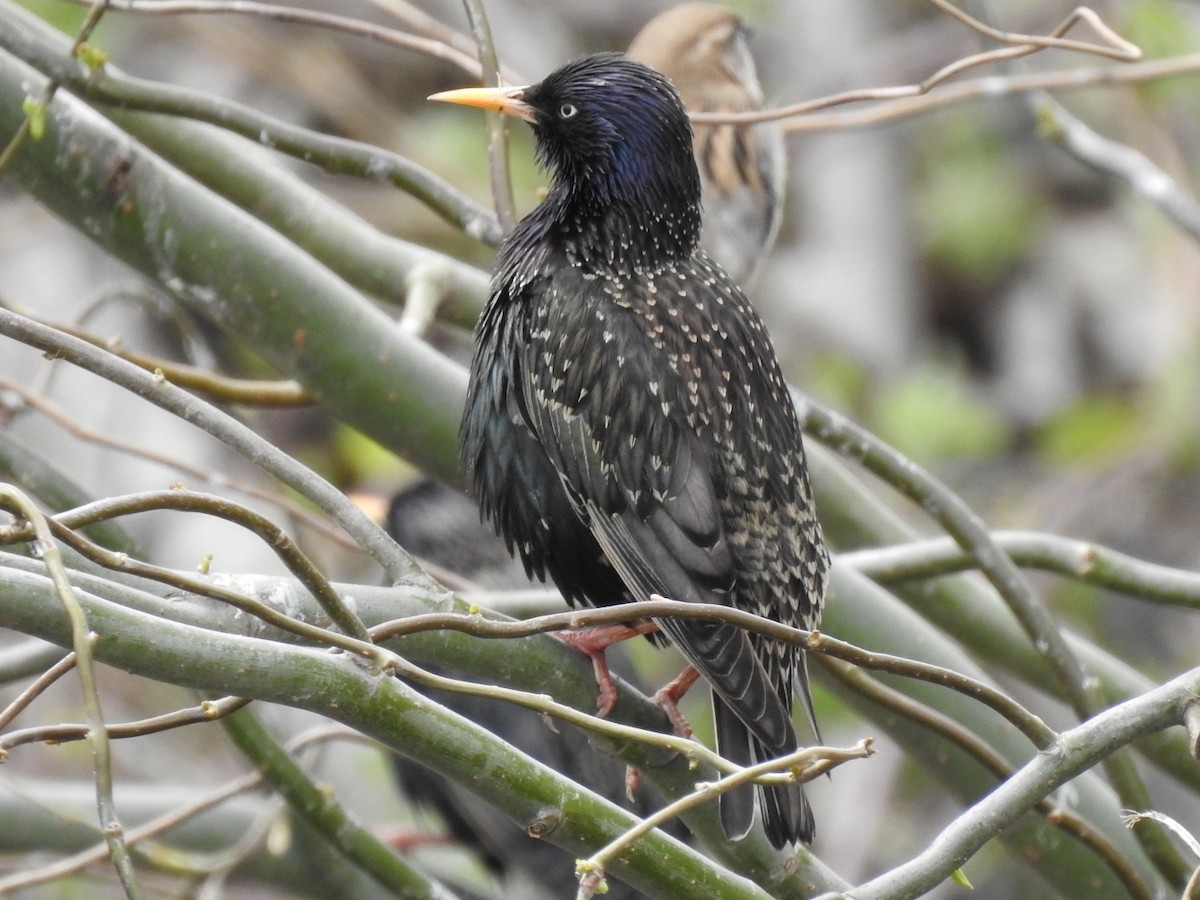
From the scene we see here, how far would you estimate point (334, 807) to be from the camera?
9.57ft

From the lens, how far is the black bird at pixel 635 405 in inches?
101

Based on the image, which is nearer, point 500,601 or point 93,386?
point 500,601

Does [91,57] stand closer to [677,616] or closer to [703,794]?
[677,616]

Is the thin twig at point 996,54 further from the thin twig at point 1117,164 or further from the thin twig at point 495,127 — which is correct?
the thin twig at point 1117,164

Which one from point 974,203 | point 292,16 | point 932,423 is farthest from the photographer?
point 974,203

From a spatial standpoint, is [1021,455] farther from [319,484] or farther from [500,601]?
[319,484]

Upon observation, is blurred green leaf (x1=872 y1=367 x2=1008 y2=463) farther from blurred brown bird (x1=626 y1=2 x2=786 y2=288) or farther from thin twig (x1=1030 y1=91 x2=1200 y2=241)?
thin twig (x1=1030 y1=91 x2=1200 y2=241)

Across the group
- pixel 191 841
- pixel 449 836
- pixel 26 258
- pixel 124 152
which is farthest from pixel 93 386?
pixel 124 152

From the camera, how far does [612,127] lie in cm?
270

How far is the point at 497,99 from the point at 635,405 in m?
0.55

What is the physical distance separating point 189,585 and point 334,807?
4.31 ft

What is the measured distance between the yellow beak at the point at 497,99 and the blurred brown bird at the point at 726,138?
2.08 m

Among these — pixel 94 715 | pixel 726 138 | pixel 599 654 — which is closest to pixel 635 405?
pixel 599 654

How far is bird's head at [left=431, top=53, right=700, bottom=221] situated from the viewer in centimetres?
271
